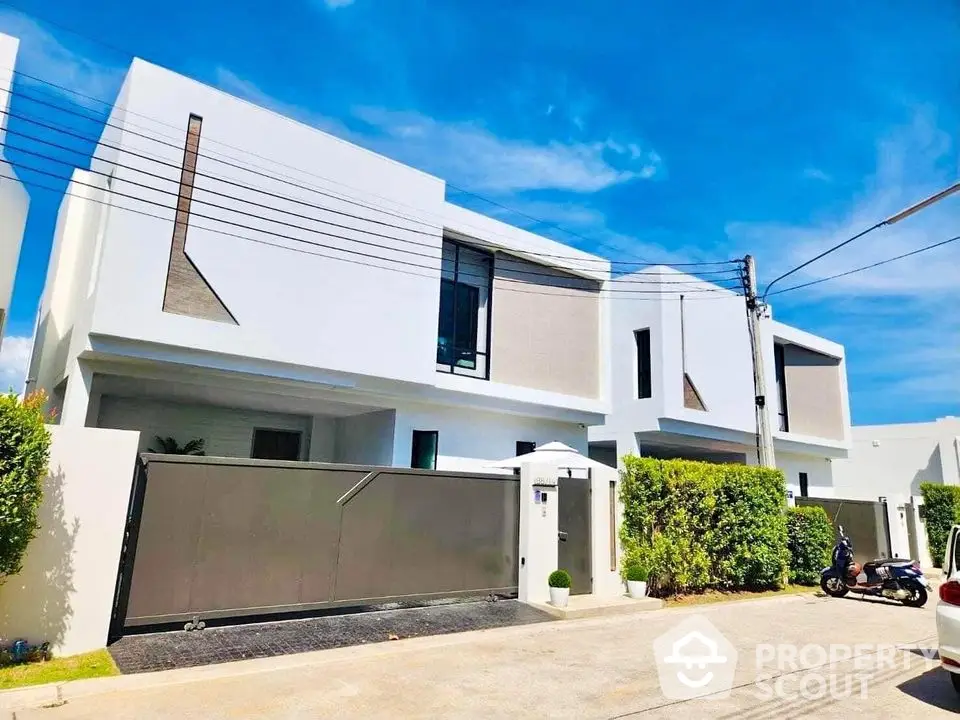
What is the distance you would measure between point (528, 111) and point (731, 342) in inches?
491

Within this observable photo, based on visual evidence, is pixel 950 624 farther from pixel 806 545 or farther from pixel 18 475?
pixel 806 545

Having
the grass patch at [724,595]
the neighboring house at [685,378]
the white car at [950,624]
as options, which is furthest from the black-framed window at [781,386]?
the white car at [950,624]

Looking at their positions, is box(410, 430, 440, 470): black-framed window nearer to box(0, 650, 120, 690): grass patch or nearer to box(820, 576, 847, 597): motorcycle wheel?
box(820, 576, 847, 597): motorcycle wheel

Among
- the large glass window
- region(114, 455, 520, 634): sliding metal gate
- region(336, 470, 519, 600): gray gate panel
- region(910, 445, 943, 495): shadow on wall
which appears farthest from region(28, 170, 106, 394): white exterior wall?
region(910, 445, 943, 495): shadow on wall

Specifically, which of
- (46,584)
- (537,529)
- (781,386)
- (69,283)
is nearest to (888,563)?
(537,529)

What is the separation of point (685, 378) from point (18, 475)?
688 inches

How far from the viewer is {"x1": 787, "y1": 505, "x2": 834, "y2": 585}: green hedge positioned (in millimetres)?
13133

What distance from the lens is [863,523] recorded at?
15703 mm

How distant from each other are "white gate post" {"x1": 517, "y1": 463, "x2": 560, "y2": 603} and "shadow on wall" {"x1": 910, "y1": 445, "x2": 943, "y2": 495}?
28.0m

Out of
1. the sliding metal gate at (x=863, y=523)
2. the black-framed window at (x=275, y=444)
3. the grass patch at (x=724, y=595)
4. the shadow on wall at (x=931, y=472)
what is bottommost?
the grass patch at (x=724, y=595)

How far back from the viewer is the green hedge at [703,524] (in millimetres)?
10516

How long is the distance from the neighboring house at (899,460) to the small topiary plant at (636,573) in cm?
2290

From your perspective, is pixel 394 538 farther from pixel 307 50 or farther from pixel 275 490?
pixel 307 50

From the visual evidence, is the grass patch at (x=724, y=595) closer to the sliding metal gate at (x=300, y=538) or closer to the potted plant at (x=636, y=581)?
the potted plant at (x=636, y=581)
